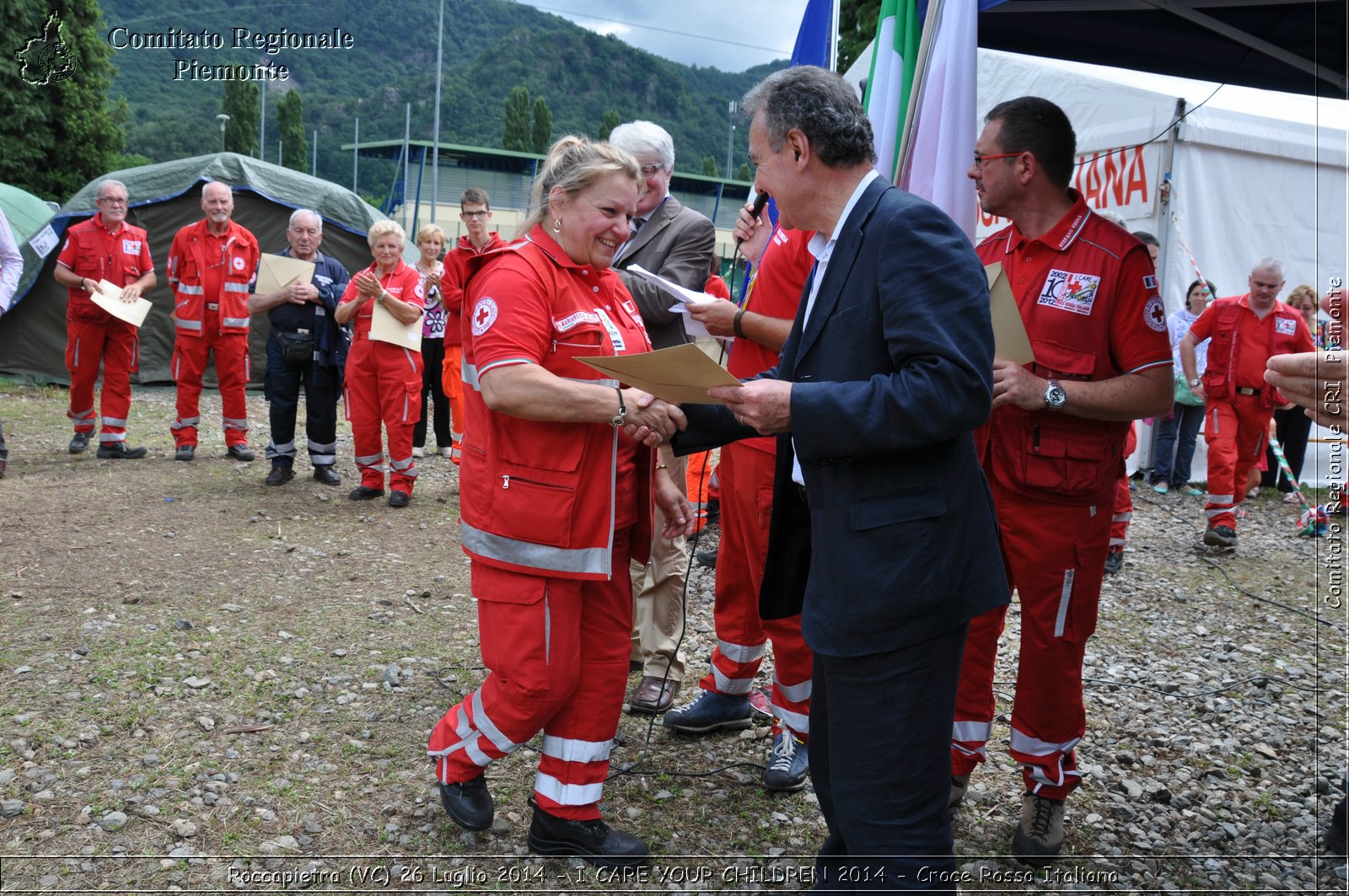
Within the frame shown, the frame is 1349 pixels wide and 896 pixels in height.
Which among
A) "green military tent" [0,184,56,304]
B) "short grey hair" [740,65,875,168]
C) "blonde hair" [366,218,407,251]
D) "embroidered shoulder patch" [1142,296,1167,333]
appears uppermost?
"green military tent" [0,184,56,304]

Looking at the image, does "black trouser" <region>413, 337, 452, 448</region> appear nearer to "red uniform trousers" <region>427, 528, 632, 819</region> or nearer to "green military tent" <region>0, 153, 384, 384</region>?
"green military tent" <region>0, 153, 384, 384</region>

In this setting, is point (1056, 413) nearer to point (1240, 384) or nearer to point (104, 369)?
point (1240, 384)

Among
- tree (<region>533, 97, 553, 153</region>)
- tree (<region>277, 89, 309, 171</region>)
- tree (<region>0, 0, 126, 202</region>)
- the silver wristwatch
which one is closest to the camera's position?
the silver wristwatch

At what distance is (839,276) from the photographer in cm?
224

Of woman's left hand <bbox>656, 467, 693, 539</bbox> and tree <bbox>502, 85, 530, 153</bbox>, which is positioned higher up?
tree <bbox>502, 85, 530, 153</bbox>

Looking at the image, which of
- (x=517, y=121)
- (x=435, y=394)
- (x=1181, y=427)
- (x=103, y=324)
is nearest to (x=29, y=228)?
(x=103, y=324)

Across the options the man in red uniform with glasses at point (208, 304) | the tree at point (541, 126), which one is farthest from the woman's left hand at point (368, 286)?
the tree at point (541, 126)

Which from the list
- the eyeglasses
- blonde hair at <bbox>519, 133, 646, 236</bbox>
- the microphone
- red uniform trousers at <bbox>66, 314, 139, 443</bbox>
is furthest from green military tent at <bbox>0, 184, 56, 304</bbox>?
the eyeglasses

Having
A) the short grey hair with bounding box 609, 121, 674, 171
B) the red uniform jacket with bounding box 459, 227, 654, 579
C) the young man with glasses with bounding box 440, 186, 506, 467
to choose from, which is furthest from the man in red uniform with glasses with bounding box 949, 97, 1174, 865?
the young man with glasses with bounding box 440, 186, 506, 467

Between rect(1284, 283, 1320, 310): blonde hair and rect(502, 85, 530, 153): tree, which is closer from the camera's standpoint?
rect(1284, 283, 1320, 310): blonde hair

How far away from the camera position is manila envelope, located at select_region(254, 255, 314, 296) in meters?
8.24

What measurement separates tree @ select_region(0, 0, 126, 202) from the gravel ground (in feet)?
71.2

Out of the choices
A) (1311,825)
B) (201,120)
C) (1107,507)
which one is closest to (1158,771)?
(1311,825)

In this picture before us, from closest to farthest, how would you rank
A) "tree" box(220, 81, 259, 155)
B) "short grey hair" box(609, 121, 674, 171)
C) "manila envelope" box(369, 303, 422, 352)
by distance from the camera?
"short grey hair" box(609, 121, 674, 171), "manila envelope" box(369, 303, 422, 352), "tree" box(220, 81, 259, 155)
